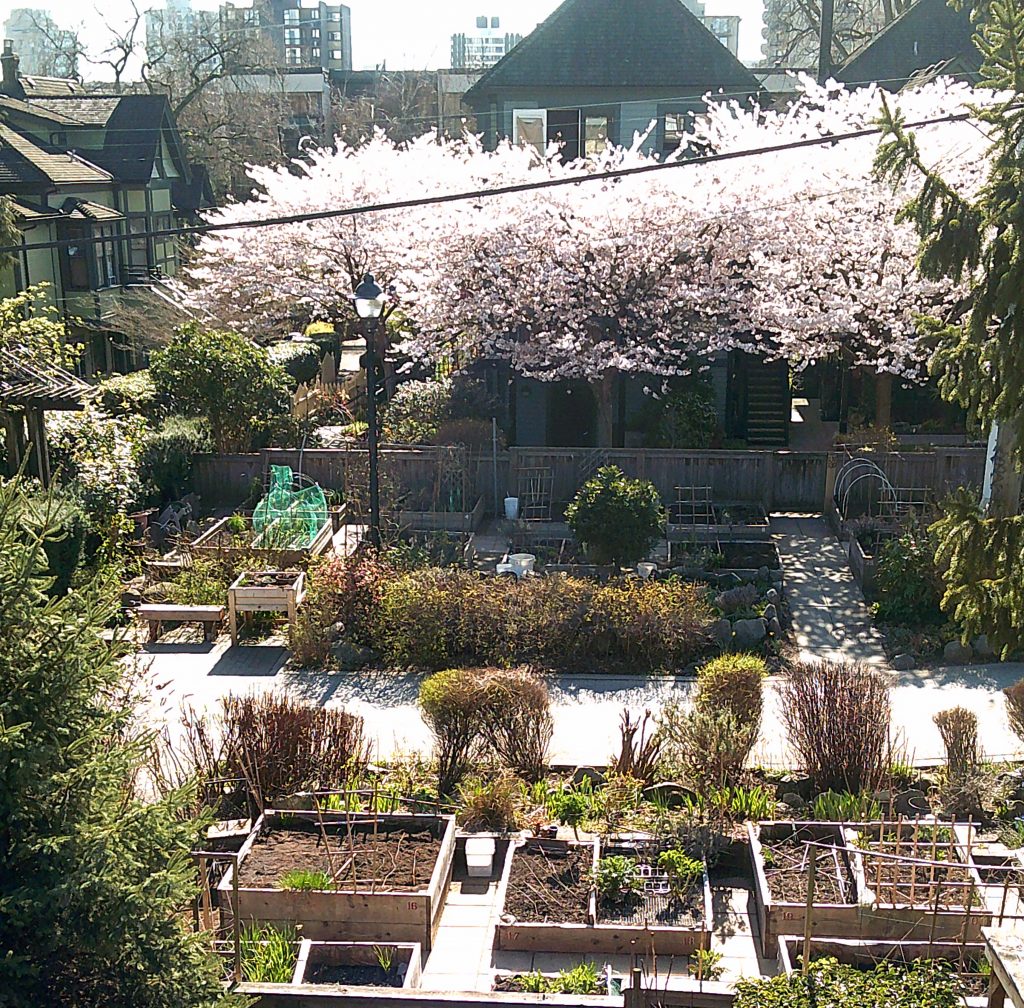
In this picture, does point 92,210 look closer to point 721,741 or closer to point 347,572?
point 347,572

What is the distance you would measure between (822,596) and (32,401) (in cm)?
1024

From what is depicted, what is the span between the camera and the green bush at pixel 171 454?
18.0 meters

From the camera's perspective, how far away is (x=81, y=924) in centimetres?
534

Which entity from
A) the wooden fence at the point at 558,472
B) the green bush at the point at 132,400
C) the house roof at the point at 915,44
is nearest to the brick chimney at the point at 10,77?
the green bush at the point at 132,400

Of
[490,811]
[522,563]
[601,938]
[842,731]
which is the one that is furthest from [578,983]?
[522,563]

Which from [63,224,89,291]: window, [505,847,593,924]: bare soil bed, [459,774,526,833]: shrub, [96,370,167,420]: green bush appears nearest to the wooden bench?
[459,774,526,833]: shrub

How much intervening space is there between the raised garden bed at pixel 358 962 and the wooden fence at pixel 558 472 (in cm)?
1045

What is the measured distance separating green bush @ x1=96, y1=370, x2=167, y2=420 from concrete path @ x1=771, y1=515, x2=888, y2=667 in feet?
32.8

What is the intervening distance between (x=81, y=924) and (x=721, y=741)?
18.9 ft

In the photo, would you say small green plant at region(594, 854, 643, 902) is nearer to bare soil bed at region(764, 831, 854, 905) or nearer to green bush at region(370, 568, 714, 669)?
bare soil bed at region(764, 831, 854, 905)

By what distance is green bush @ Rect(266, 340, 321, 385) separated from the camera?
28.1 m

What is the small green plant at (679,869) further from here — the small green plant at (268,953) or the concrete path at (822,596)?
the concrete path at (822,596)

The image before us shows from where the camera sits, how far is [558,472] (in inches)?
742

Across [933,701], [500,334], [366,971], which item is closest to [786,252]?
[500,334]
